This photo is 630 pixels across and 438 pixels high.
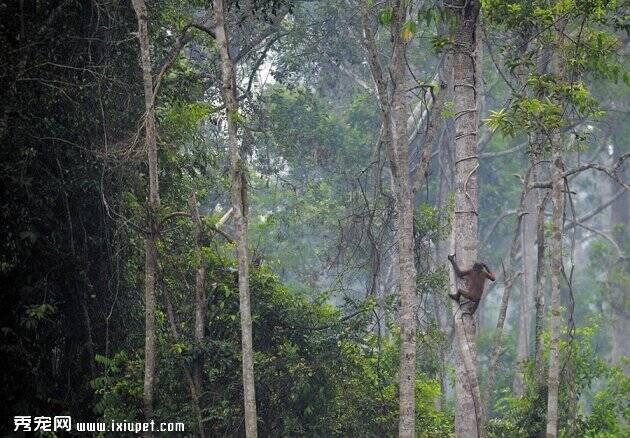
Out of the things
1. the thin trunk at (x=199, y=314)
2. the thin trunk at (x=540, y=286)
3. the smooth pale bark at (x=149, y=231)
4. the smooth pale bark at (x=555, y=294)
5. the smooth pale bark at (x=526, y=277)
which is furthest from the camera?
the smooth pale bark at (x=526, y=277)

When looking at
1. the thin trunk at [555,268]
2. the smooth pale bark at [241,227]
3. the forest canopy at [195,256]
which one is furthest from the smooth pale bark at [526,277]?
the smooth pale bark at [241,227]

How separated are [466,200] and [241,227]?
248cm

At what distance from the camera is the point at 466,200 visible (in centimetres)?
877

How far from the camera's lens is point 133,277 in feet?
32.2

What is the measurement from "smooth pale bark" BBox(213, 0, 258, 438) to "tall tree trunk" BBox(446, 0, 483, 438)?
2236mm

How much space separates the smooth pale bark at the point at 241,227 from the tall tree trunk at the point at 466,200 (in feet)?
7.34

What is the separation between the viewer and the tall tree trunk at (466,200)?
857 centimetres

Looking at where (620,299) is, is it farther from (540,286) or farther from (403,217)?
(403,217)

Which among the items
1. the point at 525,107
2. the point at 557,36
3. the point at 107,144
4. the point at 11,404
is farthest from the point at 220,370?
the point at 557,36

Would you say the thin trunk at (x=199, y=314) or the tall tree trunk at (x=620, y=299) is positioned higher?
the tall tree trunk at (x=620, y=299)

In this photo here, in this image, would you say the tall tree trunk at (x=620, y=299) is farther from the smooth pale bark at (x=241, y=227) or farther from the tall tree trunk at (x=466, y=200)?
the smooth pale bark at (x=241, y=227)

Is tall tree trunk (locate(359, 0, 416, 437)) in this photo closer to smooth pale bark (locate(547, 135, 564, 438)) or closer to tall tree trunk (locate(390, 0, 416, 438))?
tall tree trunk (locate(390, 0, 416, 438))

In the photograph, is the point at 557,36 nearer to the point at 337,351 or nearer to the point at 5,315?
the point at 337,351

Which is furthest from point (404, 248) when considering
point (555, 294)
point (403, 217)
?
point (555, 294)
